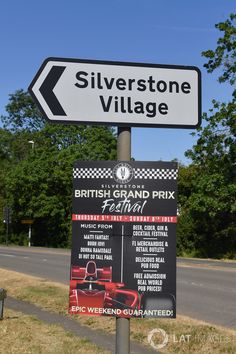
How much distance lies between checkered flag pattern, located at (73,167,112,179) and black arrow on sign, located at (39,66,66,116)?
0.43m

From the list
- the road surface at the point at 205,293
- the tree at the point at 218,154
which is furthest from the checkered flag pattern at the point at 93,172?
the tree at the point at 218,154

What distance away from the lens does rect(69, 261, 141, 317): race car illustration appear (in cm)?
374

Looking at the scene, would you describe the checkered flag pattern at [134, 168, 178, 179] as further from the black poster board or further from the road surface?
the road surface

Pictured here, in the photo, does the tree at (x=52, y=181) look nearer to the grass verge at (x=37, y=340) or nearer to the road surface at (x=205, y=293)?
the road surface at (x=205, y=293)

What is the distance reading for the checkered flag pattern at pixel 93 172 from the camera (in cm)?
377

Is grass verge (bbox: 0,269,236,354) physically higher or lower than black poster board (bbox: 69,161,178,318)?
lower

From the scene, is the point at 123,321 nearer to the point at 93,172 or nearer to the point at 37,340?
the point at 93,172

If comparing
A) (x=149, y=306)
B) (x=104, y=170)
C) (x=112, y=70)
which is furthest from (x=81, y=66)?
(x=149, y=306)

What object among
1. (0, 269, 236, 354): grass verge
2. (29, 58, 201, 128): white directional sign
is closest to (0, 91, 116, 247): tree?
(0, 269, 236, 354): grass verge

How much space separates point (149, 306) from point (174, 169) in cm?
98

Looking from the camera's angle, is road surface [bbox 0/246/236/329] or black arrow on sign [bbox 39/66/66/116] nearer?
black arrow on sign [bbox 39/66/66/116]

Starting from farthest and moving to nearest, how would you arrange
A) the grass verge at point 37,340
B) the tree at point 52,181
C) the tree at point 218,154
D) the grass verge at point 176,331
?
the tree at point 52,181 < the tree at point 218,154 < the grass verge at point 176,331 < the grass verge at point 37,340

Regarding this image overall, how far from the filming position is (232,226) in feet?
109

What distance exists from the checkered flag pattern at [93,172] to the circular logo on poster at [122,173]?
43 mm
